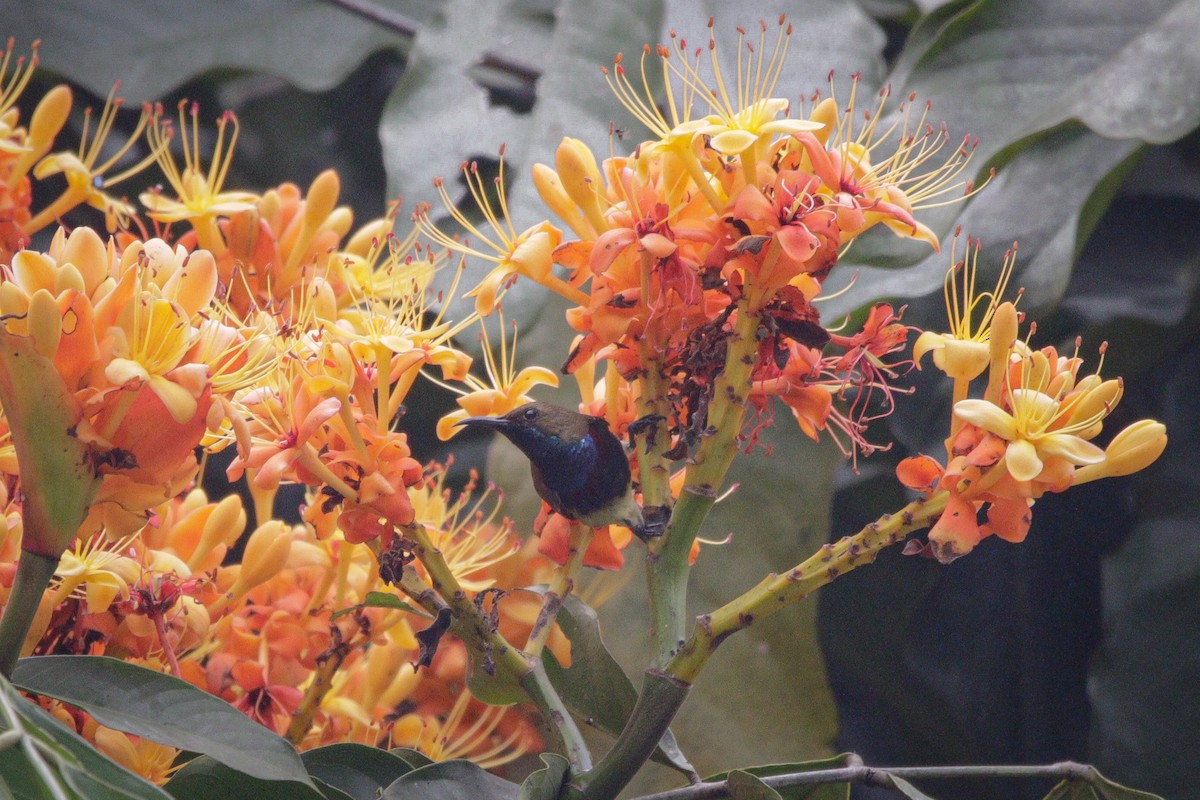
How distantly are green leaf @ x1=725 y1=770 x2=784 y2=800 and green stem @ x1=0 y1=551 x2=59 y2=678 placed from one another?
0.30 meters

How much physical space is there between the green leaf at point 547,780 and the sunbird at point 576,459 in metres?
0.11

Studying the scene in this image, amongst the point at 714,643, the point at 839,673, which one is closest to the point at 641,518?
the point at 714,643

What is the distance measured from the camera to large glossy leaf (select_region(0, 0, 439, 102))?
108 centimetres

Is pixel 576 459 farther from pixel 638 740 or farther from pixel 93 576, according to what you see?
pixel 93 576

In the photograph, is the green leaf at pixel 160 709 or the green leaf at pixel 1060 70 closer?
the green leaf at pixel 160 709

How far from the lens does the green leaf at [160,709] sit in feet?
1.40

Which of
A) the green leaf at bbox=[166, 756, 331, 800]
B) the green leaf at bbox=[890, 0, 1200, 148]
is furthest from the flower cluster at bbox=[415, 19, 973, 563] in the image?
the green leaf at bbox=[890, 0, 1200, 148]

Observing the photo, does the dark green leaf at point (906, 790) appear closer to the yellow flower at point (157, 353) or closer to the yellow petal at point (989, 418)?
the yellow petal at point (989, 418)

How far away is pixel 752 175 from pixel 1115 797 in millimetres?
348

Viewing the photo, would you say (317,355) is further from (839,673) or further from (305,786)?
(839,673)

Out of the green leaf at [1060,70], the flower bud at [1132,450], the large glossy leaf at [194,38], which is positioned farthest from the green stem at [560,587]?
the large glossy leaf at [194,38]

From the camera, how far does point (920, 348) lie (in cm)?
52

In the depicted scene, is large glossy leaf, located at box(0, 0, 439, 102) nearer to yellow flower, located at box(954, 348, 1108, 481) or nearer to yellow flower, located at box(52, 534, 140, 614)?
yellow flower, located at box(52, 534, 140, 614)

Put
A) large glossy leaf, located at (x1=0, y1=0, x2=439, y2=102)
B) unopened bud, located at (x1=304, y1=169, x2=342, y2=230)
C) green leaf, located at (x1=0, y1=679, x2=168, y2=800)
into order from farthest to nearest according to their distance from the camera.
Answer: large glossy leaf, located at (x1=0, y1=0, x2=439, y2=102), unopened bud, located at (x1=304, y1=169, x2=342, y2=230), green leaf, located at (x1=0, y1=679, x2=168, y2=800)
